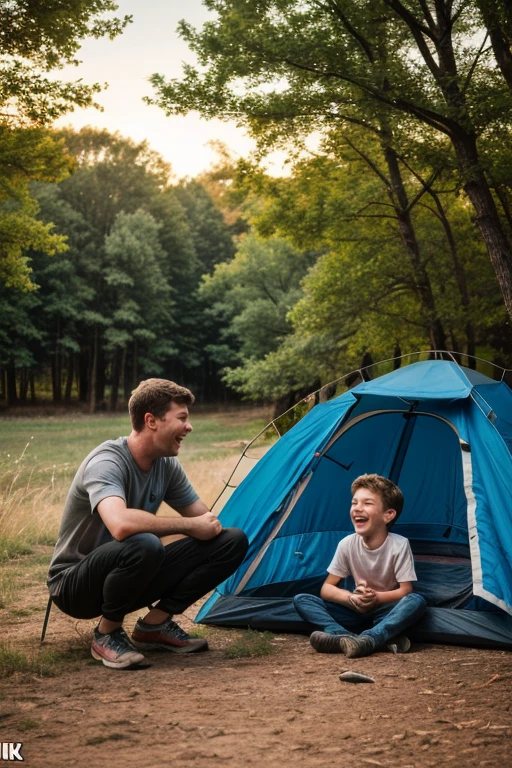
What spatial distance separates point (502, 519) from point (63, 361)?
31.4 m

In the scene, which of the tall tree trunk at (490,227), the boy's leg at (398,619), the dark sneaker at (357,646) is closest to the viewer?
the dark sneaker at (357,646)

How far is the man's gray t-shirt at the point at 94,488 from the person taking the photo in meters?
3.87

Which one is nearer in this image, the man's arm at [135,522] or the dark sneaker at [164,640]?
the man's arm at [135,522]

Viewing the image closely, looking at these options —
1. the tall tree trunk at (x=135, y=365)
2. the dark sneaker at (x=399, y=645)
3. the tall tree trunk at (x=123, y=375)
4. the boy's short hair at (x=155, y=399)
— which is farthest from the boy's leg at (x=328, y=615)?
the tall tree trunk at (x=135, y=365)

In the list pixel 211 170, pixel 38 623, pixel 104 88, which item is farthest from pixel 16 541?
pixel 211 170

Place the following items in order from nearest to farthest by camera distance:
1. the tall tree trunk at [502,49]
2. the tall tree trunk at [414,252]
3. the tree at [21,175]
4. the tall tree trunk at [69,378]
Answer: the tall tree trunk at [502,49]
the tree at [21,175]
the tall tree trunk at [414,252]
the tall tree trunk at [69,378]

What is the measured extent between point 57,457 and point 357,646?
16.7 metres

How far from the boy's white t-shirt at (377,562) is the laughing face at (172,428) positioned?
1.22 m

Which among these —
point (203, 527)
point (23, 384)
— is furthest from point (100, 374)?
point (203, 527)

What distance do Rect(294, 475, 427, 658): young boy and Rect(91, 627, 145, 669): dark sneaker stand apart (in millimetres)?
928

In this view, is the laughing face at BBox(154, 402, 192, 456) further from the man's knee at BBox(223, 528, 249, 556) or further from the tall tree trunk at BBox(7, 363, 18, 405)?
the tall tree trunk at BBox(7, 363, 18, 405)

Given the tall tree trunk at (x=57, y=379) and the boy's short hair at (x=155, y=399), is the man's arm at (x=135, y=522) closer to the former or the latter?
the boy's short hair at (x=155, y=399)

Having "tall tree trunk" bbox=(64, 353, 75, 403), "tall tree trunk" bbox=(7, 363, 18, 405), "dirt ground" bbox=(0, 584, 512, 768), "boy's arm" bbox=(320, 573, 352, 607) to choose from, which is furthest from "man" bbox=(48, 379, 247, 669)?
"tall tree trunk" bbox=(64, 353, 75, 403)

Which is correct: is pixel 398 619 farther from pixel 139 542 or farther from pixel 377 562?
pixel 139 542
